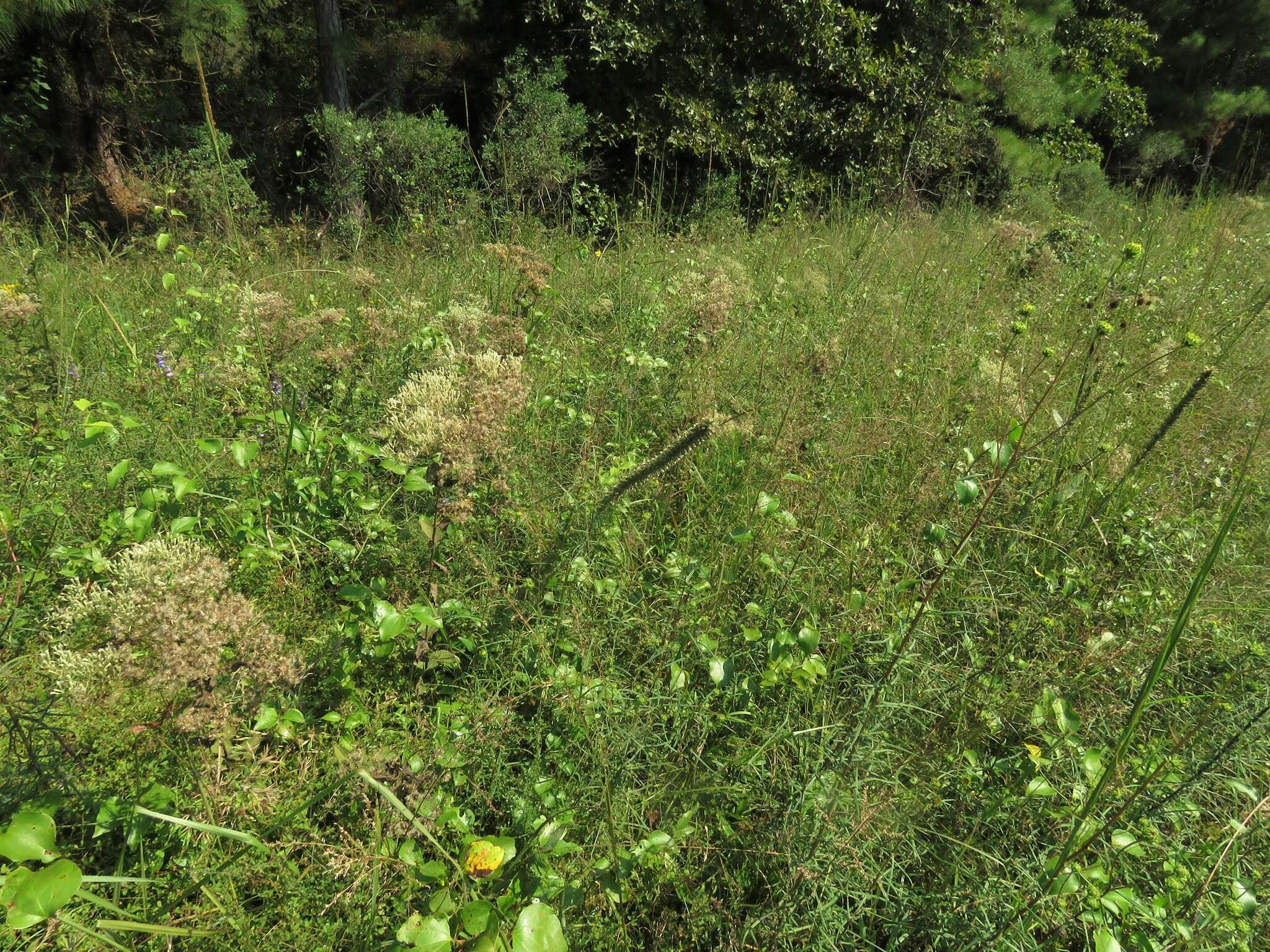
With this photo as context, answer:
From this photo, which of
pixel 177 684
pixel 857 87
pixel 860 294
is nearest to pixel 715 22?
pixel 857 87

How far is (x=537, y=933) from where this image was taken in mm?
799

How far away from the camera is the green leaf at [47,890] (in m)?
0.72

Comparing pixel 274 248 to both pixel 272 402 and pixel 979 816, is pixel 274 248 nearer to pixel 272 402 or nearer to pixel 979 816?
pixel 272 402

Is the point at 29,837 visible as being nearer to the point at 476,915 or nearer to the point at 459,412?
the point at 476,915

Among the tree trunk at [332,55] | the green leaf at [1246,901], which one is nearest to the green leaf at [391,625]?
the green leaf at [1246,901]

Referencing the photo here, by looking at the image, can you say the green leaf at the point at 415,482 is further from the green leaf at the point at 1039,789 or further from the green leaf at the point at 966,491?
the green leaf at the point at 1039,789

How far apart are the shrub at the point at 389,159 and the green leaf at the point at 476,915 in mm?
5576

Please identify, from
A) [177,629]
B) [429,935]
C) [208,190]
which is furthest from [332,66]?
[429,935]

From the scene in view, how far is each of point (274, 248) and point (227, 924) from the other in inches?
168

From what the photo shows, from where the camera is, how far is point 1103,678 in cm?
172

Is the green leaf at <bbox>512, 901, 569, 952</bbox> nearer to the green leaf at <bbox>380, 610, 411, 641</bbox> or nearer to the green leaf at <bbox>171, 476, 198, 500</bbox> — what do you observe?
the green leaf at <bbox>380, 610, 411, 641</bbox>

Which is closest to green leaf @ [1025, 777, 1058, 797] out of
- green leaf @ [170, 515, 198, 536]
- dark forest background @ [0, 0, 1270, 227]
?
green leaf @ [170, 515, 198, 536]

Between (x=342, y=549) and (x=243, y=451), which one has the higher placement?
(x=243, y=451)

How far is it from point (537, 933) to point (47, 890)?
56cm
